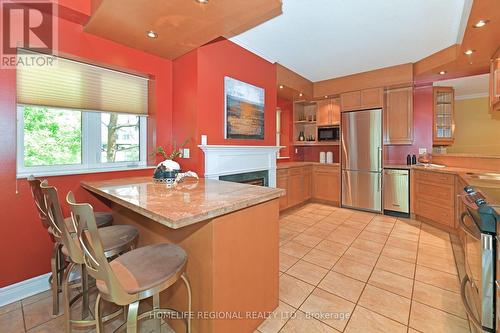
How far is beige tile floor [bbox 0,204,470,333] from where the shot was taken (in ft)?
→ 5.45

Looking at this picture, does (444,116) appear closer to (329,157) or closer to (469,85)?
(469,85)

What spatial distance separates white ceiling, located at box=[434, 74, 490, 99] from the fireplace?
379 cm

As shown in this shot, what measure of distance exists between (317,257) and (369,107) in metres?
3.18

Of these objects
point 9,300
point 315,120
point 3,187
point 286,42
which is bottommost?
point 9,300

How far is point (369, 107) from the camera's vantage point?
4375 mm

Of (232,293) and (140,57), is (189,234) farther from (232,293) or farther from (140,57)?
(140,57)

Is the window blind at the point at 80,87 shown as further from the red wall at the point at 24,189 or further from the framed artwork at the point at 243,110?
the framed artwork at the point at 243,110

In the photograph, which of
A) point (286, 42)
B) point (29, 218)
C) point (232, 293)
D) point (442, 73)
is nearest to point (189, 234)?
point (232, 293)

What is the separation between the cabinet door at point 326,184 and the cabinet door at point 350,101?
1.30 meters

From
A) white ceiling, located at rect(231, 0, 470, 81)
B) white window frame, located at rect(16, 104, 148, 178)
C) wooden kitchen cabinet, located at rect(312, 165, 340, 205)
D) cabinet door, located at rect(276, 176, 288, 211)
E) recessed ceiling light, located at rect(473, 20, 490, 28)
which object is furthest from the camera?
wooden kitchen cabinet, located at rect(312, 165, 340, 205)

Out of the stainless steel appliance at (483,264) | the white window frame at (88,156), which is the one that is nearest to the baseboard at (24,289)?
the white window frame at (88,156)

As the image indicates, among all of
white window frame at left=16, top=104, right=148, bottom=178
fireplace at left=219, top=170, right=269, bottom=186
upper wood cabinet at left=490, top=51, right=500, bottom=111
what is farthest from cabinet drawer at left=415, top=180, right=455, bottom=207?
white window frame at left=16, top=104, right=148, bottom=178

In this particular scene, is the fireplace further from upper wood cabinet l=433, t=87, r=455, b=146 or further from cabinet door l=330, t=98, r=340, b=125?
upper wood cabinet l=433, t=87, r=455, b=146

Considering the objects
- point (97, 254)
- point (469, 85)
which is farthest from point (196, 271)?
point (469, 85)
